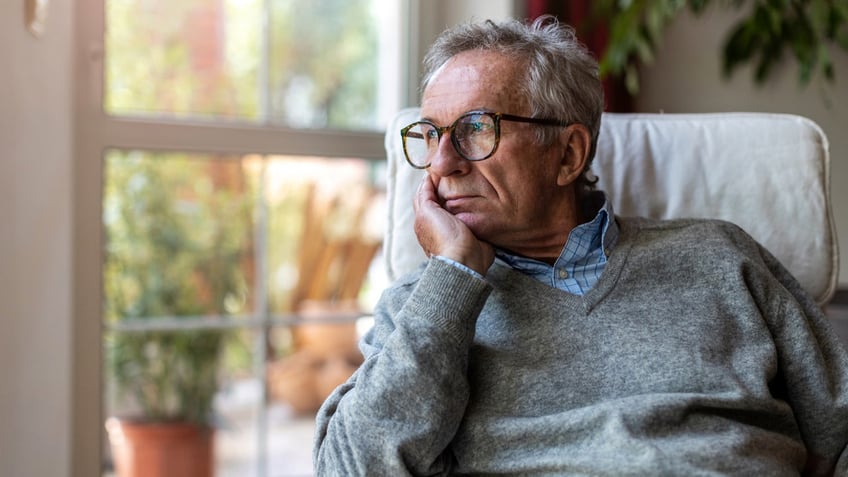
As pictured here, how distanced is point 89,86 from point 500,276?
1155 millimetres

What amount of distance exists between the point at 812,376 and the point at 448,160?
66 cm

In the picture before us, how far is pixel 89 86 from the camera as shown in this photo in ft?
6.86

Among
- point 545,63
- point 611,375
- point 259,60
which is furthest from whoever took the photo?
point 259,60

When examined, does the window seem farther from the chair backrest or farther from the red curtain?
the chair backrest

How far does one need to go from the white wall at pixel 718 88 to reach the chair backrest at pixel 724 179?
42.8 inches

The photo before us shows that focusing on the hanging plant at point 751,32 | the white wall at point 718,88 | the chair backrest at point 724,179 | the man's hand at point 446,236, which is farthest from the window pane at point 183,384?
the white wall at point 718,88

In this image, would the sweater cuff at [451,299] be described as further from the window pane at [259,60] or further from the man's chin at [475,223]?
the window pane at [259,60]

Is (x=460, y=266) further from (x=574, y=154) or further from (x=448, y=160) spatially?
(x=574, y=154)

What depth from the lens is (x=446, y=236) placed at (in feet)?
4.55

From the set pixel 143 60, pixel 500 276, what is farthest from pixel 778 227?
pixel 143 60

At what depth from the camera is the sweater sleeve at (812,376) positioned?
144cm

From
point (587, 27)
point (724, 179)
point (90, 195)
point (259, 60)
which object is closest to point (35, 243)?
point (90, 195)

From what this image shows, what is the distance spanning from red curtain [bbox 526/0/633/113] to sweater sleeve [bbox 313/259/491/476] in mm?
1393

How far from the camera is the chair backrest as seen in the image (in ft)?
5.60
